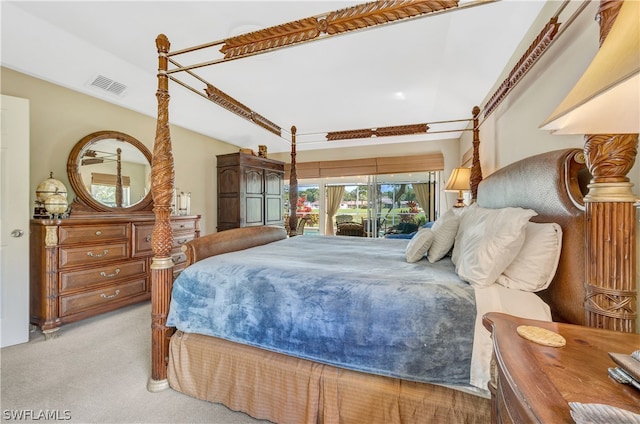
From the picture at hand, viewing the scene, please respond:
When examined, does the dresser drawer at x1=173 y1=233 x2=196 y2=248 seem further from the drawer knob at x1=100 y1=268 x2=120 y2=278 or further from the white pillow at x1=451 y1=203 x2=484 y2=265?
the white pillow at x1=451 y1=203 x2=484 y2=265

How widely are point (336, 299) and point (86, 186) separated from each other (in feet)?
10.9

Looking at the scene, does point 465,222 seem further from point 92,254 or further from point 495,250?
point 92,254

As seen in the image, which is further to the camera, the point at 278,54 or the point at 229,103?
the point at 278,54

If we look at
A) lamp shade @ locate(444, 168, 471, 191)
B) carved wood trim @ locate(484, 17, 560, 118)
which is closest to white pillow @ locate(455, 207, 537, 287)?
carved wood trim @ locate(484, 17, 560, 118)

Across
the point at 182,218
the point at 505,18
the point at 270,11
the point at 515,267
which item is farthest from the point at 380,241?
the point at 182,218

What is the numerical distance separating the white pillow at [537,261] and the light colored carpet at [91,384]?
152 centimetres

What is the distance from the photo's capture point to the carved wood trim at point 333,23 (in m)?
1.22

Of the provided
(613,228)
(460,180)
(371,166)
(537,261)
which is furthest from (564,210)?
(371,166)

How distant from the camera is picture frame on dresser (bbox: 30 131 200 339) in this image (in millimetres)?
2373

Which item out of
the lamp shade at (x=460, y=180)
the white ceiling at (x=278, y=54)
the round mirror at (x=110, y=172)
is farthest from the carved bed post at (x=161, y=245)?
the lamp shade at (x=460, y=180)

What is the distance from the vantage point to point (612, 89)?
521mm

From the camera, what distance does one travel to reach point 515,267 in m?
1.18

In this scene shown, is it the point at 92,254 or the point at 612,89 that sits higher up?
the point at 612,89

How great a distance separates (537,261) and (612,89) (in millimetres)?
839
